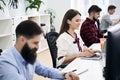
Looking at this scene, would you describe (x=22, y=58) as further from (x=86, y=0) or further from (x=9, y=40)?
(x=86, y=0)

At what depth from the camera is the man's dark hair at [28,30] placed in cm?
142

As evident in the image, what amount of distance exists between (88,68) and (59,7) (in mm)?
4723

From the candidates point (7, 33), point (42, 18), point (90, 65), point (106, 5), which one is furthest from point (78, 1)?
point (90, 65)

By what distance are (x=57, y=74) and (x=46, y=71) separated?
4.2 inches

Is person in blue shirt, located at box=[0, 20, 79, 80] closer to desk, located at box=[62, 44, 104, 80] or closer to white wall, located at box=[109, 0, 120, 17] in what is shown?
desk, located at box=[62, 44, 104, 80]

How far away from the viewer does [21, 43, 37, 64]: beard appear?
4.68ft

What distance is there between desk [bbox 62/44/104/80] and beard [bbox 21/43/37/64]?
1.59ft

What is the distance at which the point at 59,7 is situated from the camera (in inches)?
261

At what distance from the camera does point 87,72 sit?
1.94 metres

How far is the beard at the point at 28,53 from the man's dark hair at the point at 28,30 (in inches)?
2.7

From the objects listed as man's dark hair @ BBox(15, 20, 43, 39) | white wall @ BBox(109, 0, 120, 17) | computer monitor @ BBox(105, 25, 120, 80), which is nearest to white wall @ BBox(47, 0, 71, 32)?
white wall @ BBox(109, 0, 120, 17)

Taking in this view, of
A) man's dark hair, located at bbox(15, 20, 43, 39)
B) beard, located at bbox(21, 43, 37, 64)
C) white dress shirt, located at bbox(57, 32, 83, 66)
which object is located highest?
man's dark hair, located at bbox(15, 20, 43, 39)

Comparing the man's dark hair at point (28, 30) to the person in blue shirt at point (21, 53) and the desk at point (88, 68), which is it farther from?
the desk at point (88, 68)

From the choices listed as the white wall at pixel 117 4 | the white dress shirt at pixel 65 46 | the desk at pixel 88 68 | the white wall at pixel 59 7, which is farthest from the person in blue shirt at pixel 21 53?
the white wall at pixel 117 4
